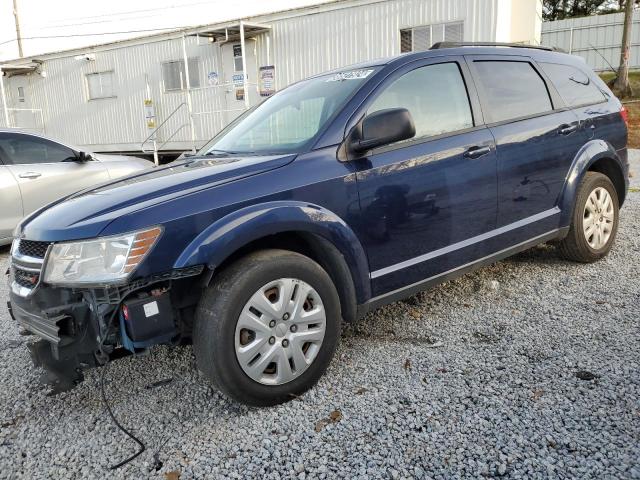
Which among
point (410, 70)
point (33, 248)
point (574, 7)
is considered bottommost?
point (33, 248)

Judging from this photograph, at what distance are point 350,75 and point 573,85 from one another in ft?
7.04

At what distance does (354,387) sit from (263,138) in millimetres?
1650

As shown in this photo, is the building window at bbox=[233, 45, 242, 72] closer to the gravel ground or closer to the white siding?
the gravel ground

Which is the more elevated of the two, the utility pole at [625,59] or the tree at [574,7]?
the tree at [574,7]

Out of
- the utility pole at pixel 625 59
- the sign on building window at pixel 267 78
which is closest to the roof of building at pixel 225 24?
the sign on building window at pixel 267 78

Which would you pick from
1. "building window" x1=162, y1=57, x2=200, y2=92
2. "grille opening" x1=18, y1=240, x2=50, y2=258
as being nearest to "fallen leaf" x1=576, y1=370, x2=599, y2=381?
"grille opening" x1=18, y1=240, x2=50, y2=258

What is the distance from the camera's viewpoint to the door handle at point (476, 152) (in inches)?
134

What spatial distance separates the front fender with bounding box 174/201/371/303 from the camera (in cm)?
245

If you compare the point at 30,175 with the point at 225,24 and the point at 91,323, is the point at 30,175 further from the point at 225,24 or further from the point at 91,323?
the point at 225,24

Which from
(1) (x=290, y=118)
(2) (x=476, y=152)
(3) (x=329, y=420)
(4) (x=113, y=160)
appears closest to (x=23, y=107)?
(4) (x=113, y=160)

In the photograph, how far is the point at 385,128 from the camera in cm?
287

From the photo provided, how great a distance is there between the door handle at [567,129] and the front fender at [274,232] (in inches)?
82.8

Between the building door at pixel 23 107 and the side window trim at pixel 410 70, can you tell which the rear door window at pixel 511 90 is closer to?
the side window trim at pixel 410 70

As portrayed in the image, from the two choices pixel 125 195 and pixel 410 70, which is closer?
pixel 125 195
